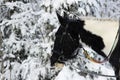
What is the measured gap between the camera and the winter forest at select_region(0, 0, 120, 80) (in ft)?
15.7

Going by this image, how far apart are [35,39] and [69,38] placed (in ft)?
5.70

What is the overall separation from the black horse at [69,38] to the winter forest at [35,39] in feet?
3.07

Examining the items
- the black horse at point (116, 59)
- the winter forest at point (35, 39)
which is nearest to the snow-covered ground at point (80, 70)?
the winter forest at point (35, 39)

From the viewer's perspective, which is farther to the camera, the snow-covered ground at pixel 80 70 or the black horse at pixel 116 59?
the snow-covered ground at pixel 80 70

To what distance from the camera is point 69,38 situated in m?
3.62

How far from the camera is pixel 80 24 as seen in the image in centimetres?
365

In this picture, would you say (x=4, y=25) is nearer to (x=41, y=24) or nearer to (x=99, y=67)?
(x=41, y=24)

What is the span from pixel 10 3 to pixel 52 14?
851mm

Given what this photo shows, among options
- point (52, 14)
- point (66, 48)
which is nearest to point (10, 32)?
point (52, 14)

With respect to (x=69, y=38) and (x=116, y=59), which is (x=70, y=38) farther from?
(x=116, y=59)

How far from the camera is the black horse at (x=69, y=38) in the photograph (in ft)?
11.9

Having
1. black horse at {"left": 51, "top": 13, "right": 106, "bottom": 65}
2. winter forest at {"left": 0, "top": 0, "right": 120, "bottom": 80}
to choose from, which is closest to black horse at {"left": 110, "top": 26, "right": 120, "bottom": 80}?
black horse at {"left": 51, "top": 13, "right": 106, "bottom": 65}

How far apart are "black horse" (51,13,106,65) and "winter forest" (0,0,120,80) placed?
935mm

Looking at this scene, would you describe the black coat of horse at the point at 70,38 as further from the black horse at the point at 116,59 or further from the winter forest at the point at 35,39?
the winter forest at the point at 35,39
